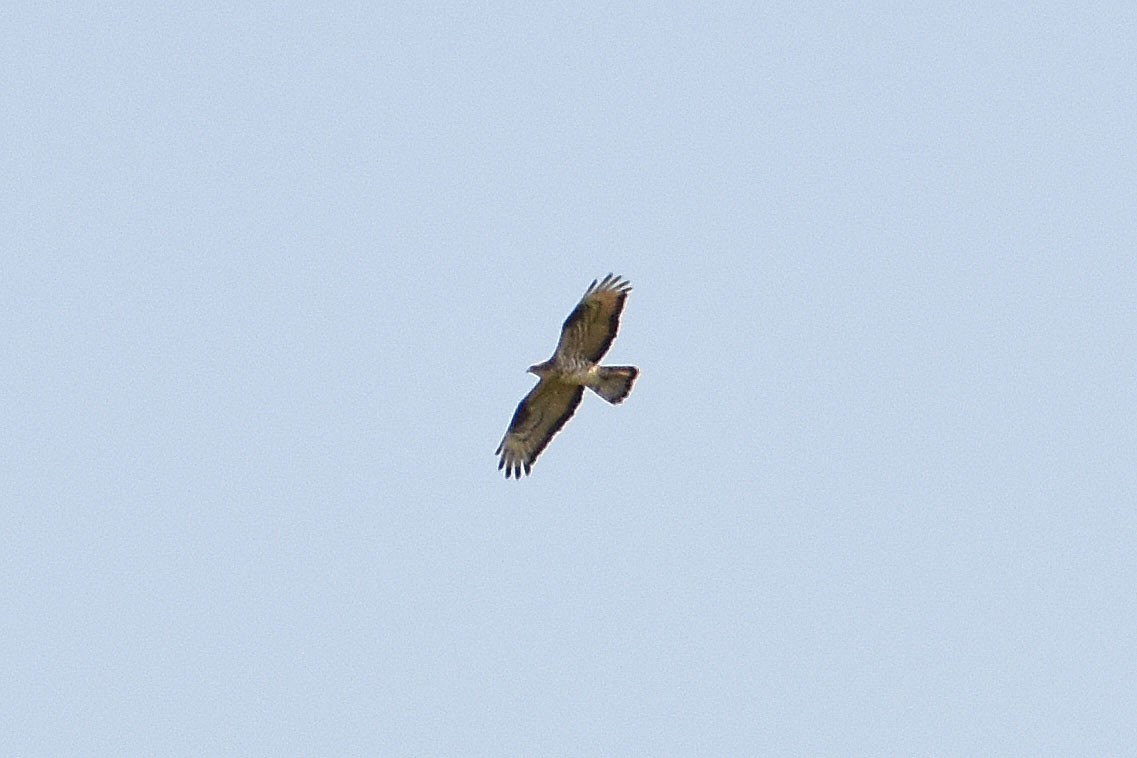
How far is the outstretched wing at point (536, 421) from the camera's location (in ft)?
112

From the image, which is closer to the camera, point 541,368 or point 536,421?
point 541,368

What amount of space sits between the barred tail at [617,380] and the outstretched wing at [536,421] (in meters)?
0.67

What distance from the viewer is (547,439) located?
3488 cm

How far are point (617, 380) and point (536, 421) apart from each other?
6.74 feet

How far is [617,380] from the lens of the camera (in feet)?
108

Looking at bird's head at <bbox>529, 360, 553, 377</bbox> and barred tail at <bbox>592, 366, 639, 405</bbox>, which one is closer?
barred tail at <bbox>592, 366, 639, 405</bbox>

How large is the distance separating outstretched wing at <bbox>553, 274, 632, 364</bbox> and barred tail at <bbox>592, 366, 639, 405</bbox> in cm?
22

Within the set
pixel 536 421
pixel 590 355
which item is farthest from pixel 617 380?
pixel 536 421

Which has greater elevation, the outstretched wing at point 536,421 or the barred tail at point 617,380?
the outstretched wing at point 536,421

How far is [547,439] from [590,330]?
256 cm

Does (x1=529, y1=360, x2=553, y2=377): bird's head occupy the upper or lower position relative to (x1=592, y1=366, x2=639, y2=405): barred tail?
upper

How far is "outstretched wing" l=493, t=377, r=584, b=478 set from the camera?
34031 millimetres

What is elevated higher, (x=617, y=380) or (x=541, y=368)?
(x=541, y=368)

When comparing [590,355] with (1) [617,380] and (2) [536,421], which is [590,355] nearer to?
(1) [617,380]
